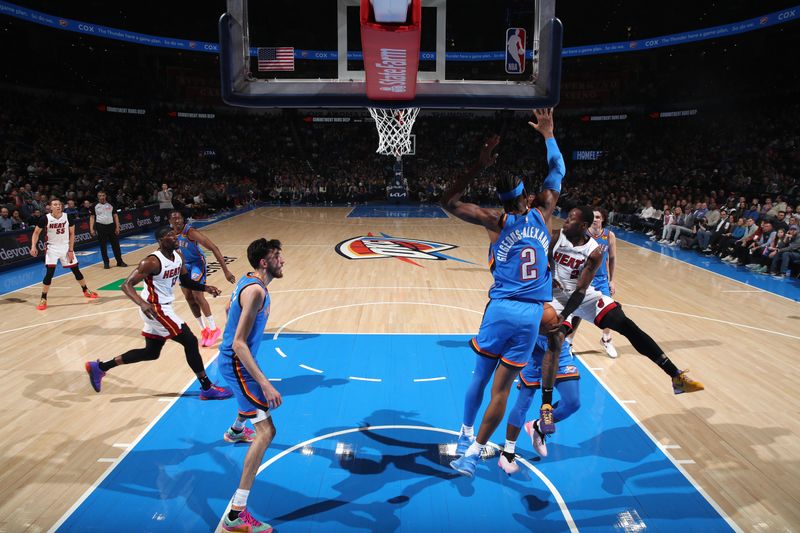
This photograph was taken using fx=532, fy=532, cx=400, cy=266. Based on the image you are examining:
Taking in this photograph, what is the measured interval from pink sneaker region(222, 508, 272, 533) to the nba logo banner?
13.5 ft

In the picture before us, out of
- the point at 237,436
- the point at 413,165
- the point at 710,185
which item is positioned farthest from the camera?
the point at 413,165

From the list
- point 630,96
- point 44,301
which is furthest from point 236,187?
point 630,96

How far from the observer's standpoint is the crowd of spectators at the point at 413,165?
1547 cm

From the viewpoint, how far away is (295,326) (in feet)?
26.1

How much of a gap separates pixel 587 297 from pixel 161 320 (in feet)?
13.2

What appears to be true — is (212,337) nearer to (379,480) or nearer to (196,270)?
(196,270)

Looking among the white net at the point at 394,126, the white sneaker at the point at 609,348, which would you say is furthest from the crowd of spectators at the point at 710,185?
the white sneaker at the point at 609,348

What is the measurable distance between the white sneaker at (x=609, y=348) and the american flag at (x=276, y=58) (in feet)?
16.7

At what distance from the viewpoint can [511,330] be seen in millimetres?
3682

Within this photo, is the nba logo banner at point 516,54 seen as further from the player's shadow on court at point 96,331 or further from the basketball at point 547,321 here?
the player's shadow on court at point 96,331

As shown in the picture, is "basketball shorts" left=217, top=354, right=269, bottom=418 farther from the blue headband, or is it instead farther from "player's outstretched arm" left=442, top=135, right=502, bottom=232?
the blue headband

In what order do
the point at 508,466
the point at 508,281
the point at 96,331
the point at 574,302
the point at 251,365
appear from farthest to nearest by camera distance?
the point at 96,331 < the point at 574,302 < the point at 508,466 < the point at 508,281 < the point at 251,365

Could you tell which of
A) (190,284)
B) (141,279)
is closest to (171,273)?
(141,279)

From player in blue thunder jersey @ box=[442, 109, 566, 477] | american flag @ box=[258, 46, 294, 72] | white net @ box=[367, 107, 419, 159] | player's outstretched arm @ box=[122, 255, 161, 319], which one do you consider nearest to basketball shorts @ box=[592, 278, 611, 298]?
player in blue thunder jersey @ box=[442, 109, 566, 477]
